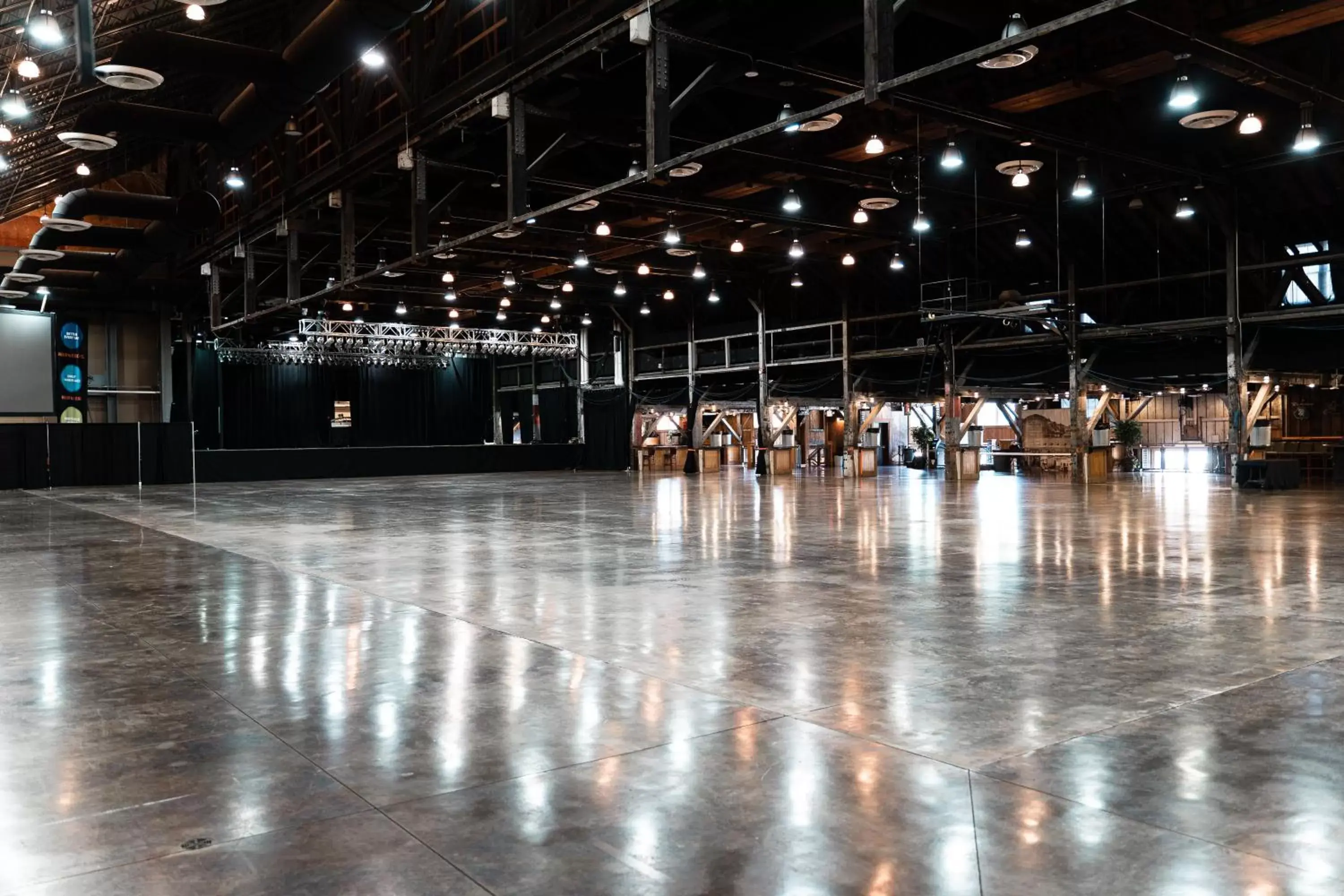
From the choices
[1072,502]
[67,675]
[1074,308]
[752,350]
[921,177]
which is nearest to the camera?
[67,675]

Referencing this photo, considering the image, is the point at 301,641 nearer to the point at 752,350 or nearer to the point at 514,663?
the point at 514,663

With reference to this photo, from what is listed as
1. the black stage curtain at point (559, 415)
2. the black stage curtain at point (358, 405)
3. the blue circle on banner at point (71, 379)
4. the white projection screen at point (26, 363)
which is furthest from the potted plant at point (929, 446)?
the white projection screen at point (26, 363)

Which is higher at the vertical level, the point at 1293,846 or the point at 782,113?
the point at 782,113

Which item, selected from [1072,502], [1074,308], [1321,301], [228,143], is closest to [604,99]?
[228,143]

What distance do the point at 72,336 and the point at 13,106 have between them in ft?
68.7

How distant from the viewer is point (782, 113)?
583 inches

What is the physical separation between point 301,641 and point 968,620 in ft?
14.1

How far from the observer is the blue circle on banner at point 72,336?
30641mm

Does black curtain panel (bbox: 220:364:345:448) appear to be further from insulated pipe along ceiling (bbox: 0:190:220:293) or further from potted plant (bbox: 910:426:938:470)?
potted plant (bbox: 910:426:938:470)

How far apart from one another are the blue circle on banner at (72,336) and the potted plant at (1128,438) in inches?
1312

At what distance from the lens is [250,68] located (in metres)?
12.6

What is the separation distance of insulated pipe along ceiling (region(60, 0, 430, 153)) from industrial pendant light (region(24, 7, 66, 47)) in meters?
0.50

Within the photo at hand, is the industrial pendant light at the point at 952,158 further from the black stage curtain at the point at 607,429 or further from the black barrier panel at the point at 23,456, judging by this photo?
the black barrier panel at the point at 23,456

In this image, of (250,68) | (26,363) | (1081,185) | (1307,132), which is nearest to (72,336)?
(26,363)
